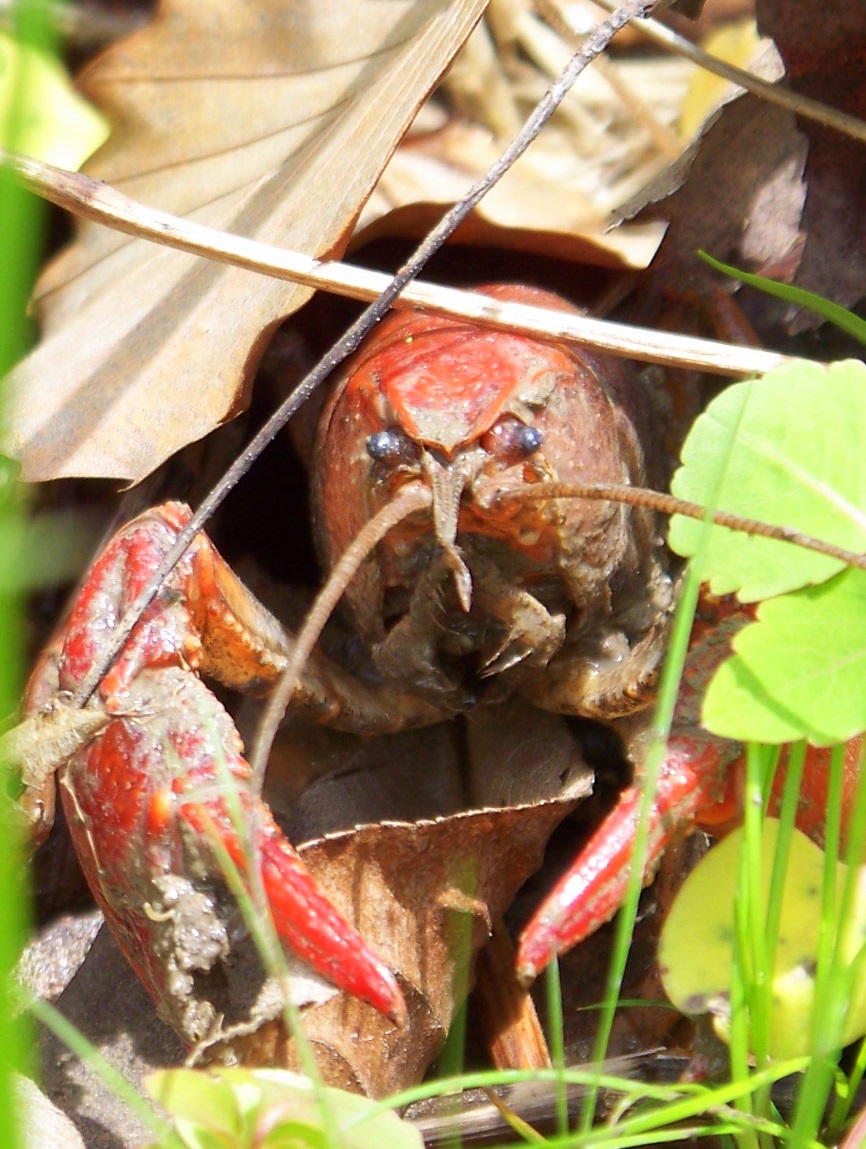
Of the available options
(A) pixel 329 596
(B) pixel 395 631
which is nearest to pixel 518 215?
(B) pixel 395 631

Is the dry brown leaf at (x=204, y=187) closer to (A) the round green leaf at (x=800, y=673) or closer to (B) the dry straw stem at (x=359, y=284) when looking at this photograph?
(B) the dry straw stem at (x=359, y=284)

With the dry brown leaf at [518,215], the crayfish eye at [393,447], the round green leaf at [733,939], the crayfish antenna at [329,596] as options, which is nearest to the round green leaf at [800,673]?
the round green leaf at [733,939]

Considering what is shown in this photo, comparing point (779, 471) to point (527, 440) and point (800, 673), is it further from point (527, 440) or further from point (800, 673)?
point (527, 440)

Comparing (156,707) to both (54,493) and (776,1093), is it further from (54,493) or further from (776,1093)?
(776,1093)

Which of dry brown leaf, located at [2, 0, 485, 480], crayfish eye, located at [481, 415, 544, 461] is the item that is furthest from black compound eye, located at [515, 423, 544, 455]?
dry brown leaf, located at [2, 0, 485, 480]

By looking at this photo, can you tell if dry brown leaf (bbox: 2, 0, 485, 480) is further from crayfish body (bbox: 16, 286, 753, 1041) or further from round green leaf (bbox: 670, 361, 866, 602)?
round green leaf (bbox: 670, 361, 866, 602)

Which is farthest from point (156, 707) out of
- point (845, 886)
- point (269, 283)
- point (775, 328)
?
point (775, 328)
